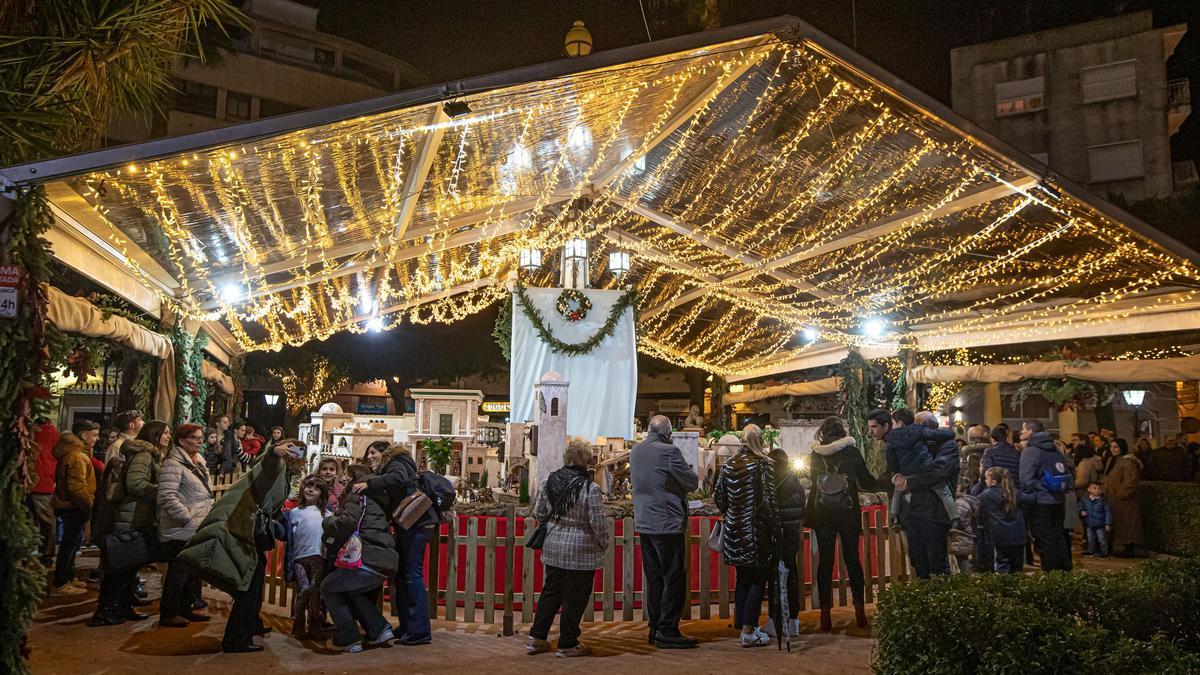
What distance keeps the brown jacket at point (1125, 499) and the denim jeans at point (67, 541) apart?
483 inches

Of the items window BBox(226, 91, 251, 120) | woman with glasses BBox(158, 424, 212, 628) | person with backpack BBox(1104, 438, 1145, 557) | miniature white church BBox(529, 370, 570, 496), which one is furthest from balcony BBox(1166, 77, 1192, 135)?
window BBox(226, 91, 251, 120)

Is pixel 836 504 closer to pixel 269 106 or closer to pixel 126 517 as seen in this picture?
pixel 126 517

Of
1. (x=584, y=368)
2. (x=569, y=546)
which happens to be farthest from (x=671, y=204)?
(x=569, y=546)

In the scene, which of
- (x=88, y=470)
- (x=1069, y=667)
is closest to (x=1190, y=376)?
(x=1069, y=667)

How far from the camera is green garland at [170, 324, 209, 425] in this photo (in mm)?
10016

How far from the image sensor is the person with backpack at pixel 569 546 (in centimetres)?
539

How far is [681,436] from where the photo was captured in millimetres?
9867

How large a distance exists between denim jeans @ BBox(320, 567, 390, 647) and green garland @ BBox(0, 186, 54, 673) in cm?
172

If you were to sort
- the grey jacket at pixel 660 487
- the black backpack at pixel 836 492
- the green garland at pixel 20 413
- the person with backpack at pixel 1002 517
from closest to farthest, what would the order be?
the green garland at pixel 20 413
the grey jacket at pixel 660 487
the black backpack at pixel 836 492
the person with backpack at pixel 1002 517

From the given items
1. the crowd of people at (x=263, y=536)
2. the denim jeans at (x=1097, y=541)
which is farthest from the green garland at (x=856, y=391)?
the crowd of people at (x=263, y=536)

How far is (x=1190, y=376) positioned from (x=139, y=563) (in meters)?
12.2

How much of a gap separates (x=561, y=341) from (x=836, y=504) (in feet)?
25.9

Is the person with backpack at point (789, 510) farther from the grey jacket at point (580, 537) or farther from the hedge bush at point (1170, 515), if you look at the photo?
the hedge bush at point (1170, 515)

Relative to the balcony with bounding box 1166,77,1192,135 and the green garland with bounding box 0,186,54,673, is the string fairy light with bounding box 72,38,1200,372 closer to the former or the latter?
the green garland with bounding box 0,186,54,673
